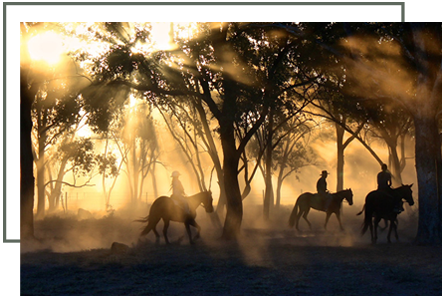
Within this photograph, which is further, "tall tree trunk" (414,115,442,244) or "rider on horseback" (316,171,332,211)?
"rider on horseback" (316,171,332,211)

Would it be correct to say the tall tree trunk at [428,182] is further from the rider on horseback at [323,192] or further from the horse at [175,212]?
the horse at [175,212]

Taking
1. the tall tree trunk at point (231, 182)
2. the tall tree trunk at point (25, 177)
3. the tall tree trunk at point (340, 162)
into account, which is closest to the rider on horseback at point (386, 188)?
the tall tree trunk at point (231, 182)

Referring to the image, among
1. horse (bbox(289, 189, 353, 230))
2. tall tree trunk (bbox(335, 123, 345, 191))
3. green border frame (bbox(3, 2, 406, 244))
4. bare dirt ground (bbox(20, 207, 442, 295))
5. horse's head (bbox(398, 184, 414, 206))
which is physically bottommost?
bare dirt ground (bbox(20, 207, 442, 295))

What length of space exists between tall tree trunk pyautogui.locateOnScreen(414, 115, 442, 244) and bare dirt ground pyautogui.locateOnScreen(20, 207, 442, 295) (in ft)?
2.33

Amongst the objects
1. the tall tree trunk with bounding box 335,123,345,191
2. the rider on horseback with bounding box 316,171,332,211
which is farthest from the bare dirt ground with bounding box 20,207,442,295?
the tall tree trunk with bounding box 335,123,345,191

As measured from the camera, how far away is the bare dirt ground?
9.38 meters

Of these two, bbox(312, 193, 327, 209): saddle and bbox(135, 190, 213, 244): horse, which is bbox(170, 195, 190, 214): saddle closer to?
→ bbox(135, 190, 213, 244): horse

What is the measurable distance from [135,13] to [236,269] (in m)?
6.47

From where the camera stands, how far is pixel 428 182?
15.5 meters

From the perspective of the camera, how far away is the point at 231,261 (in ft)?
41.6

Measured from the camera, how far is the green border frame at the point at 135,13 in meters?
10.7

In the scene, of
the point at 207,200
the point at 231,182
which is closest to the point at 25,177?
the point at 207,200

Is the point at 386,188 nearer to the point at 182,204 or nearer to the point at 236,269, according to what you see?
the point at 182,204

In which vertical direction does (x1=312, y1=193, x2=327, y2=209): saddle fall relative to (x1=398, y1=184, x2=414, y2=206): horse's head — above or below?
below
